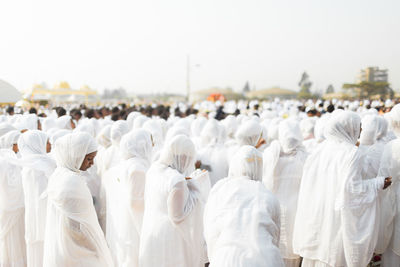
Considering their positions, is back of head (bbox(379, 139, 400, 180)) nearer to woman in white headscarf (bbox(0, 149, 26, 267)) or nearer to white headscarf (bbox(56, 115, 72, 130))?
woman in white headscarf (bbox(0, 149, 26, 267))

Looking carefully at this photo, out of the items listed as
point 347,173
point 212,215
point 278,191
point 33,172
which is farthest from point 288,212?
point 33,172

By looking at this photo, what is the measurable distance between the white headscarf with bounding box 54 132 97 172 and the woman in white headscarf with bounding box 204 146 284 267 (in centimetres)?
113

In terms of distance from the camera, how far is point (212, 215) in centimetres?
262

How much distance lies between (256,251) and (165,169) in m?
1.14

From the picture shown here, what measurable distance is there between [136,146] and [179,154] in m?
0.92

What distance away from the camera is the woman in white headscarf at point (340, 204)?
11.5ft

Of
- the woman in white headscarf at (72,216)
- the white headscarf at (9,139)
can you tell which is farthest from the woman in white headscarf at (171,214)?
the white headscarf at (9,139)

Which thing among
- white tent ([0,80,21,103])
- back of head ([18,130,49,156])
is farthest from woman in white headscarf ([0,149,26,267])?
white tent ([0,80,21,103])

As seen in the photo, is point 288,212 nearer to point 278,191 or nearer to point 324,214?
point 278,191

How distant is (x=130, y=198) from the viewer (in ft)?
12.3

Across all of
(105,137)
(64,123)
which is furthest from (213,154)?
(64,123)

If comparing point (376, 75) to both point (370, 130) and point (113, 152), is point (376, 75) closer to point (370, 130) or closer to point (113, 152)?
point (370, 130)

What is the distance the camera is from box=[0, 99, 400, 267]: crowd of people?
8.42ft

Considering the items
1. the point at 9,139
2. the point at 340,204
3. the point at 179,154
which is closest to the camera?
the point at 179,154
